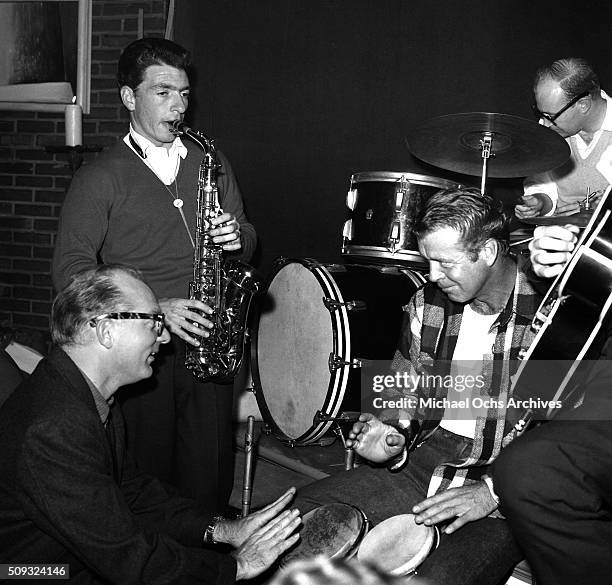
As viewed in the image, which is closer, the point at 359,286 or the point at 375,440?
the point at 375,440

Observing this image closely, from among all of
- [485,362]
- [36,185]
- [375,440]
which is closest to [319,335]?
[375,440]

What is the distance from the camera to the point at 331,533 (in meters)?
2.17

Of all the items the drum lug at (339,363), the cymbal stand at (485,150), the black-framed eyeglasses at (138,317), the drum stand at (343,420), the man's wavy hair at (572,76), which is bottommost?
the drum stand at (343,420)

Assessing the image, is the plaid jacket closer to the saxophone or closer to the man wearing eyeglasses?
the saxophone

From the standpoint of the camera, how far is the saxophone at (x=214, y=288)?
3006mm

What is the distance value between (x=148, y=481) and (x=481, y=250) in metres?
1.22

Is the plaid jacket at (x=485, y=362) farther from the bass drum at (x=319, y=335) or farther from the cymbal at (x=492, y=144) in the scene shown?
the cymbal at (x=492, y=144)

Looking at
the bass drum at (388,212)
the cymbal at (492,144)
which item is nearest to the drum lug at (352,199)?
A: the bass drum at (388,212)

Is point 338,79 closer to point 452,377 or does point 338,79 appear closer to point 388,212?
point 388,212

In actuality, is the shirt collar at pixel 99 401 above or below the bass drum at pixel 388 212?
below

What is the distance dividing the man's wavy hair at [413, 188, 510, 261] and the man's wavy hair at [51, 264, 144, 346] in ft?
3.21

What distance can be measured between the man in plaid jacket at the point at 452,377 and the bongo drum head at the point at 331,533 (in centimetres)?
16

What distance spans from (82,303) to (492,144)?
1960 millimetres

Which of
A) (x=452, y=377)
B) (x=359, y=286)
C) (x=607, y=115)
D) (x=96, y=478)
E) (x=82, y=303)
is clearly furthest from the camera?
(x=607, y=115)
